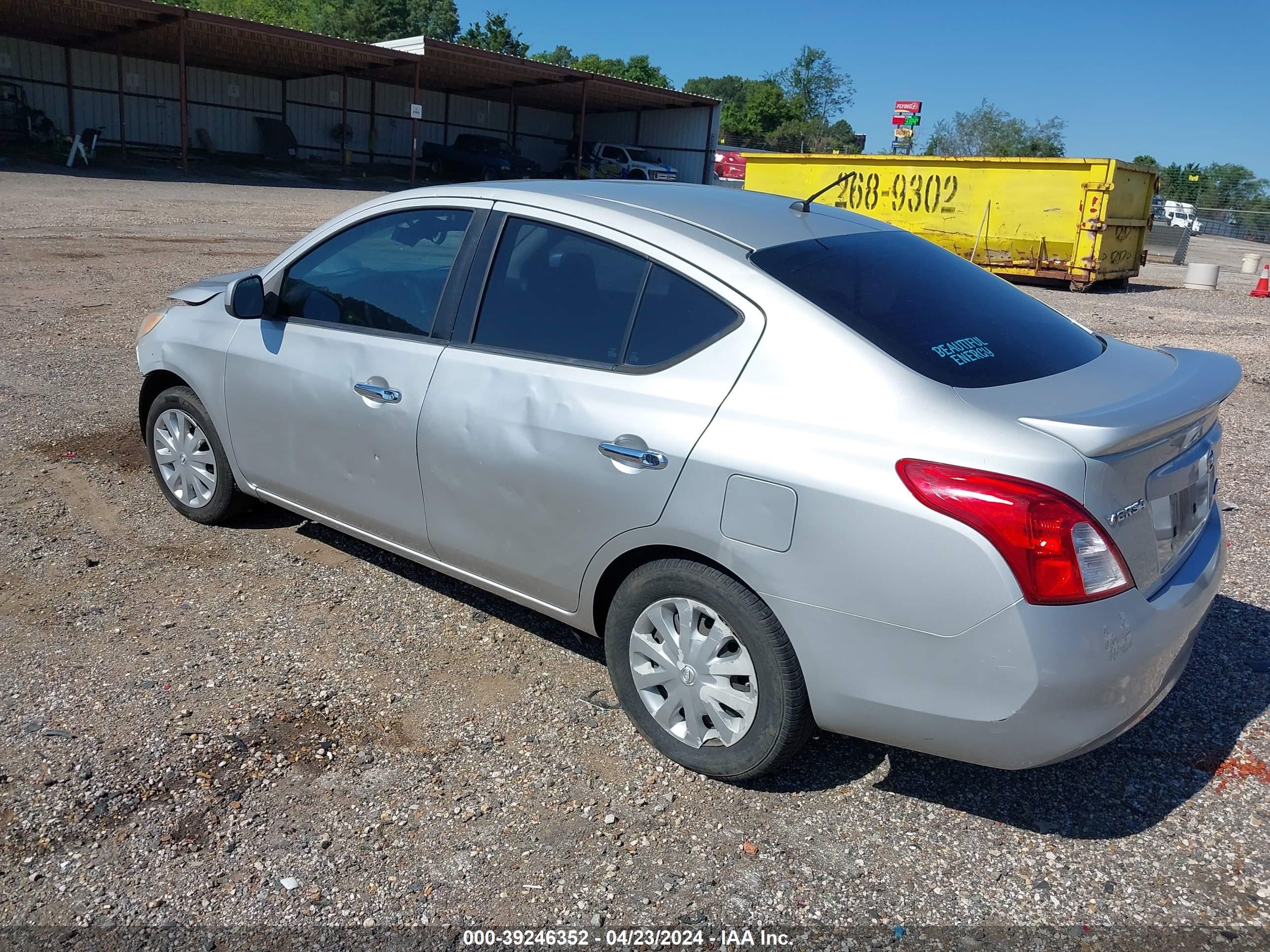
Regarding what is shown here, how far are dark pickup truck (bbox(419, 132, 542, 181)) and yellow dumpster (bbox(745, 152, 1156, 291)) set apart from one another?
20573 mm

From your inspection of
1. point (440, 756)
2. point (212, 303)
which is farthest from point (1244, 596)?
point (212, 303)

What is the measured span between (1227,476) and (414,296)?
17.8ft

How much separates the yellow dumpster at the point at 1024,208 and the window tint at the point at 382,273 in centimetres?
1433

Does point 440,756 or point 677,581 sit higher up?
point 677,581

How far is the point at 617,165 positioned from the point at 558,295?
130 ft

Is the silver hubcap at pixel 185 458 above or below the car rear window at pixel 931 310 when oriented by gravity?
below

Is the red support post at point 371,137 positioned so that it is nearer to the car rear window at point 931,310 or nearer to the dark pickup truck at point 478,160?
the dark pickup truck at point 478,160

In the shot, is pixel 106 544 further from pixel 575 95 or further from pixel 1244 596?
pixel 575 95

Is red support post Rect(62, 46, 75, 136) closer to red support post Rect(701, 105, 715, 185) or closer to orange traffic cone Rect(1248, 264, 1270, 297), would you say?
red support post Rect(701, 105, 715, 185)

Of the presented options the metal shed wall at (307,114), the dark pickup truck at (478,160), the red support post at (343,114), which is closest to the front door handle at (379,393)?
the dark pickup truck at (478,160)

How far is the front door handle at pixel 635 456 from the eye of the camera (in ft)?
9.50

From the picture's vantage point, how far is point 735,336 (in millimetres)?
2910

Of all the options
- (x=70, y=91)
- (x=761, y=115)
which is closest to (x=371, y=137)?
(x=70, y=91)

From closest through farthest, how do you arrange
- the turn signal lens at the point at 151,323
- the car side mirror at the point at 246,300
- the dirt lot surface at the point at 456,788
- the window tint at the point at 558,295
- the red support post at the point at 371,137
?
the dirt lot surface at the point at 456,788 < the window tint at the point at 558,295 < the car side mirror at the point at 246,300 < the turn signal lens at the point at 151,323 < the red support post at the point at 371,137
